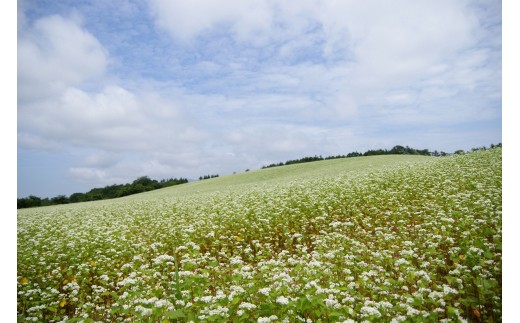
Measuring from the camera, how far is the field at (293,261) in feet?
16.2

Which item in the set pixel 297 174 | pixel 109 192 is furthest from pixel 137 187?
pixel 297 174

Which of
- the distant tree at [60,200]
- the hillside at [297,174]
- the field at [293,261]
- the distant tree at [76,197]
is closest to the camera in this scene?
the field at [293,261]

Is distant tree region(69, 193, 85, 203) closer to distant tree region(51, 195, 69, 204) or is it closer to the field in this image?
distant tree region(51, 195, 69, 204)

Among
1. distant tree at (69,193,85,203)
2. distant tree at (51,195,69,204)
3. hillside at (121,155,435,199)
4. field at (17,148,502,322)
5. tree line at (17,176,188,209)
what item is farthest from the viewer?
distant tree at (69,193,85,203)

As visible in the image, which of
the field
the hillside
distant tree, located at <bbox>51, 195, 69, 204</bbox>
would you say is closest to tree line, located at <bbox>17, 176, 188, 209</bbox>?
distant tree, located at <bbox>51, 195, 69, 204</bbox>

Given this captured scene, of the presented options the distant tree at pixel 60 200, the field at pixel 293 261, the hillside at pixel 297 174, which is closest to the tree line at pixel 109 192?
the distant tree at pixel 60 200

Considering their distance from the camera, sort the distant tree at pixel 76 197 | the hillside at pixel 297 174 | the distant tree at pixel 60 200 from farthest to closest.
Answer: the distant tree at pixel 76 197
the distant tree at pixel 60 200
the hillside at pixel 297 174

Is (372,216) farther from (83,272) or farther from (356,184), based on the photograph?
(83,272)

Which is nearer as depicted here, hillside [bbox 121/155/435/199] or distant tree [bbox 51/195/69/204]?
hillside [bbox 121/155/435/199]

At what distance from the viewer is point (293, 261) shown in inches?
286

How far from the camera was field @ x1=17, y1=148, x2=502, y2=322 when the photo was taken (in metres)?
4.95

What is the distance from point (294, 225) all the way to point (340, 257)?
4267mm

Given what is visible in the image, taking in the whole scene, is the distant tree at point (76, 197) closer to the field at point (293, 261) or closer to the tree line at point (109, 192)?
the tree line at point (109, 192)
